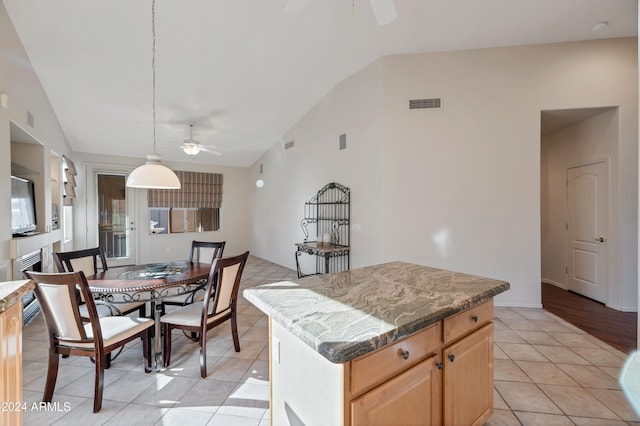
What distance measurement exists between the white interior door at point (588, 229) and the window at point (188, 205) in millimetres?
7472

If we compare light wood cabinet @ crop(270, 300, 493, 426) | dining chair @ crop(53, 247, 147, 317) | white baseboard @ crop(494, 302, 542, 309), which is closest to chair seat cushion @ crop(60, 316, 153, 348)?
dining chair @ crop(53, 247, 147, 317)

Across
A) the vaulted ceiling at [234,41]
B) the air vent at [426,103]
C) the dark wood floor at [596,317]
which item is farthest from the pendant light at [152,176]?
the dark wood floor at [596,317]

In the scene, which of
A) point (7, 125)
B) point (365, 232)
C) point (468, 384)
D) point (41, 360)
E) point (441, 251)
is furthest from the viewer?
point (365, 232)

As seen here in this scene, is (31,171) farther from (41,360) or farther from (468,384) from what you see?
(468,384)

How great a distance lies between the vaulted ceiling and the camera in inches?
113

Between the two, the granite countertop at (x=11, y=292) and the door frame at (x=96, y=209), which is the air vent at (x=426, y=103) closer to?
the granite countertop at (x=11, y=292)

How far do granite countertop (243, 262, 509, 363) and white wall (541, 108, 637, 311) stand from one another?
3.35 m

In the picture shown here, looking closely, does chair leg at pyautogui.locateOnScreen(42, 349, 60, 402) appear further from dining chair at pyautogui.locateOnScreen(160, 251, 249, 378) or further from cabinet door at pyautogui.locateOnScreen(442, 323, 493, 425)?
cabinet door at pyautogui.locateOnScreen(442, 323, 493, 425)

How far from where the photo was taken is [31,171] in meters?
3.78

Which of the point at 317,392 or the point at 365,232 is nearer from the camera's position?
the point at 317,392

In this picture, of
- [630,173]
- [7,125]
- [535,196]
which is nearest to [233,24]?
[7,125]

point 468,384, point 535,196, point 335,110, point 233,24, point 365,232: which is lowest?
point 468,384

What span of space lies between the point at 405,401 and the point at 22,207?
15.1 feet

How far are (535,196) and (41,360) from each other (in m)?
5.47
